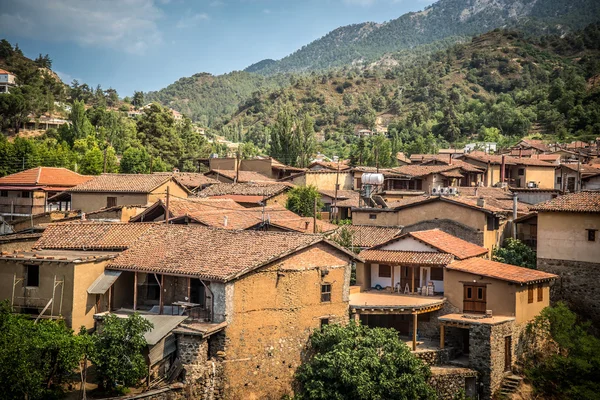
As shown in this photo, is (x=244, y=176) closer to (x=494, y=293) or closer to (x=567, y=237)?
(x=567, y=237)

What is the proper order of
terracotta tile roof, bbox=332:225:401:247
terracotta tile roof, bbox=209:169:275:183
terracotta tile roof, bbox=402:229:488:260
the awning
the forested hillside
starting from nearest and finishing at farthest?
the awning < terracotta tile roof, bbox=402:229:488:260 < terracotta tile roof, bbox=332:225:401:247 < terracotta tile roof, bbox=209:169:275:183 < the forested hillside

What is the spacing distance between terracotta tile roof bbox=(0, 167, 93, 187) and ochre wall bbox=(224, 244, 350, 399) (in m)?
25.1

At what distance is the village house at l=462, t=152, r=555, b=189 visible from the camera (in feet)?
166

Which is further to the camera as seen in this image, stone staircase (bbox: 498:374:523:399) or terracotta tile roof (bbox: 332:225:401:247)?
terracotta tile roof (bbox: 332:225:401:247)

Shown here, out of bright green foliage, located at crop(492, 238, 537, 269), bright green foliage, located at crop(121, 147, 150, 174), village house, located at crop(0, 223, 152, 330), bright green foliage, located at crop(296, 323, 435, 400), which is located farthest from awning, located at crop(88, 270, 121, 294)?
bright green foliage, located at crop(121, 147, 150, 174)

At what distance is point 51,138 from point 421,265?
2109 inches

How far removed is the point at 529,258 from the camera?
31047 millimetres

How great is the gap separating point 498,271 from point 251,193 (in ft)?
60.7

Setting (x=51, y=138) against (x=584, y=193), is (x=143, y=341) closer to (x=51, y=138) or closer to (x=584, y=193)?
(x=584, y=193)

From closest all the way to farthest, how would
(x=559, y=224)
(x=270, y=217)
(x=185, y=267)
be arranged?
1. (x=185, y=267)
2. (x=559, y=224)
3. (x=270, y=217)

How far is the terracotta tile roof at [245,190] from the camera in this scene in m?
40.8

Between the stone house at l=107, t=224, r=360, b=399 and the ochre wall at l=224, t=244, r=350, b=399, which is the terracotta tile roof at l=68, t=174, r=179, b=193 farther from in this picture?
the ochre wall at l=224, t=244, r=350, b=399

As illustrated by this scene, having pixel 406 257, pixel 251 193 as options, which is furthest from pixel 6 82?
pixel 406 257

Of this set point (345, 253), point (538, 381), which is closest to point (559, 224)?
point (538, 381)
